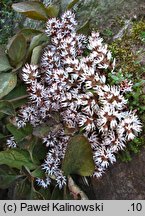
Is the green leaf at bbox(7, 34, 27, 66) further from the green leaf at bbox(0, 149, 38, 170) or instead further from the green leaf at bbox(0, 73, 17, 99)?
the green leaf at bbox(0, 149, 38, 170)

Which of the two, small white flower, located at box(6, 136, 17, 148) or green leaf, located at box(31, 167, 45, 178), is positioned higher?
small white flower, located at box(6, 136, 17, 148)

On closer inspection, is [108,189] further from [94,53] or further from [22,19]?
[22,19]

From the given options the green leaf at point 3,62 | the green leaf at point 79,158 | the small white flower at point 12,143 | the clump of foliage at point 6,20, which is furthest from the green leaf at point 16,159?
the clump of foliage at point 6,20

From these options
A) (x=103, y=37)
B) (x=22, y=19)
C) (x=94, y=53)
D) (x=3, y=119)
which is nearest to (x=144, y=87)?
(x=94, y=53)

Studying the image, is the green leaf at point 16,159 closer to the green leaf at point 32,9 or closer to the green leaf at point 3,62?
the green leaf at point 3,62

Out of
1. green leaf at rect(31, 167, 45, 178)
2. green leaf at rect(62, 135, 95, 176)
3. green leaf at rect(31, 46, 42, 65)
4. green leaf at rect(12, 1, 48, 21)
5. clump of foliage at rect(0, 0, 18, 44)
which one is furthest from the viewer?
clump of foliage at rect(0, 0, 18, 44)

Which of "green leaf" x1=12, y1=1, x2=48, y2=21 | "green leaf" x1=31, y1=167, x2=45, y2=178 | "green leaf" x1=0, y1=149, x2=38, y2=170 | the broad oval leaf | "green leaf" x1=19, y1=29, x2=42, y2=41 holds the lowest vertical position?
"green leaf" x1=31, y1=167, x2=45, y2=178

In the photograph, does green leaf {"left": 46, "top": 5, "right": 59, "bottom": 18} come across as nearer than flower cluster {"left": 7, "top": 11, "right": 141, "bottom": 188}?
No

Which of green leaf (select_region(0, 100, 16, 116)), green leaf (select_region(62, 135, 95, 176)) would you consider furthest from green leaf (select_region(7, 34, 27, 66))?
green leaf (select_region(62, 135, 95, 176))
